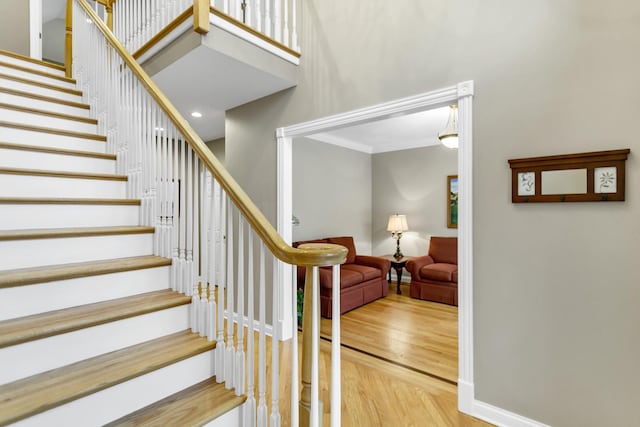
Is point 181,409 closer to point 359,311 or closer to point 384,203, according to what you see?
point 359,311

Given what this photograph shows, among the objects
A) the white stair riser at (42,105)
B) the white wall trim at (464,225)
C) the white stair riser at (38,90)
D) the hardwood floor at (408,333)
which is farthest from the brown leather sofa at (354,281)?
the white stair riser at (38,90)

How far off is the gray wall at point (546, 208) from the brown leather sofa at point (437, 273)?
97.6 inches

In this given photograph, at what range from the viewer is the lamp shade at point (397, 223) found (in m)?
5.45

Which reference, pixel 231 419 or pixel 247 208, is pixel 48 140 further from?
pixel 231 419

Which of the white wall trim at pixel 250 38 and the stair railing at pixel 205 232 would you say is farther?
the white wall trim at pixel 250 38

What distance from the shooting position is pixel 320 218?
200 inches

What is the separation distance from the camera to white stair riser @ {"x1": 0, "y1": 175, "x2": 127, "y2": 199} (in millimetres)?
1812

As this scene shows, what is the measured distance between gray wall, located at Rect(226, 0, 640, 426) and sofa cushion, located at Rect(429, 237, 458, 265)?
10.1ft

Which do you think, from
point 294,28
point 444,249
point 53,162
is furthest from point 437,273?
point 53,162

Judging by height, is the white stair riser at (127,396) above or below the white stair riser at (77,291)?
below

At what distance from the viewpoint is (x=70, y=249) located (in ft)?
5.43

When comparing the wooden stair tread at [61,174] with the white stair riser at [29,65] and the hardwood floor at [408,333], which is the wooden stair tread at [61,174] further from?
the hardwood floor at [408,333]

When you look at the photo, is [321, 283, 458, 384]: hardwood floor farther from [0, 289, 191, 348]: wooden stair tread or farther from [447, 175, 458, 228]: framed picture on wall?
[0, 289, 191, 348]: wooden stair tread

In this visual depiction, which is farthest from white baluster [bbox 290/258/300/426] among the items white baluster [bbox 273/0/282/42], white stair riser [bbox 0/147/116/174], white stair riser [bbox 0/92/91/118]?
white stair riser [bbox 0/92/91/118]
